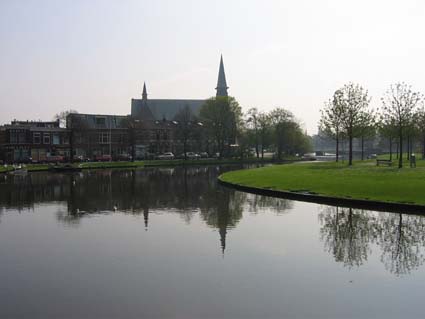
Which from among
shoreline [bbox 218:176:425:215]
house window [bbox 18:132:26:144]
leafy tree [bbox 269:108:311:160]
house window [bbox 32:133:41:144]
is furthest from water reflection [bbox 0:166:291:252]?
leafy tree [bbox 269:108:311:160]

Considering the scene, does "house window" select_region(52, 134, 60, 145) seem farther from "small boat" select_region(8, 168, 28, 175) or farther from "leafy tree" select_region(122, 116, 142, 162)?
"small boat" select_region(8, 168, 28, 175)

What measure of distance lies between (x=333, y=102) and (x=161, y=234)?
46.9 metres

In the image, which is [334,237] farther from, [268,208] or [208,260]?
[268,208]

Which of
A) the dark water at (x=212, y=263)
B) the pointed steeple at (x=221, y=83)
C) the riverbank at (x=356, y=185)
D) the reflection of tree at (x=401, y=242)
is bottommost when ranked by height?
the dark water at (x=212, y=263)

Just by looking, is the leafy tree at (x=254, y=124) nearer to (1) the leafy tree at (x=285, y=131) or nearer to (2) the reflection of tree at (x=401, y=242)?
(1) the leafy tree at (x=285, y=131)

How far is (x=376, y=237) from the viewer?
18.8 m

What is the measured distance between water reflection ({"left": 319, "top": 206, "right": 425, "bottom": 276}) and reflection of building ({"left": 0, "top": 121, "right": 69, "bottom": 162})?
81079 mm

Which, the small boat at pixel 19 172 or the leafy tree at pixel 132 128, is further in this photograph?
the leafy tree at pixel 132 128

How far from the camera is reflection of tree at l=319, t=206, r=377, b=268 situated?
16039mm

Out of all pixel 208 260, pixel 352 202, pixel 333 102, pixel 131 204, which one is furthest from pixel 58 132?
pixel 208 260

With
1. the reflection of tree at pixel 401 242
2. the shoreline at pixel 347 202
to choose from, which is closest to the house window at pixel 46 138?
the shoreline at pixel 347 202

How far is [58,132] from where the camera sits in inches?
4141

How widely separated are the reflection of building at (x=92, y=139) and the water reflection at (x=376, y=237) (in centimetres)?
7604

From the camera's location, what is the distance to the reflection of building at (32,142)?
98062 mm
